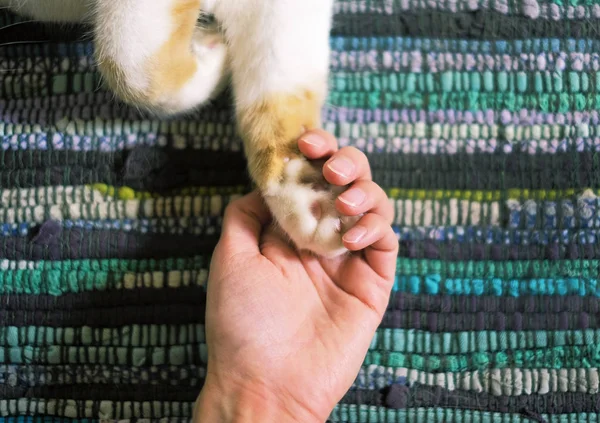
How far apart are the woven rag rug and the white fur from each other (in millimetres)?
185

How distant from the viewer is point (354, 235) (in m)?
0.79

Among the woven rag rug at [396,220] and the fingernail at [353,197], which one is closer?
the fingernail at [353,197]

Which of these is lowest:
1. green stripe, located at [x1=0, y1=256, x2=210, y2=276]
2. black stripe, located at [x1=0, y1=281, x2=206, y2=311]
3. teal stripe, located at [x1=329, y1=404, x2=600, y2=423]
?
teal stripe, located at [x1=329, y1=404, x2=600, y2=423]

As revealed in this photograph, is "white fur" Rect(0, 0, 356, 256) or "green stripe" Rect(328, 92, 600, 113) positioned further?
"green stripe" Rect(328, 92, 600, 113)

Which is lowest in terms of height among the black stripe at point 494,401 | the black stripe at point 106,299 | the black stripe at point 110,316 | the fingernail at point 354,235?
the black stripe at point 494,401

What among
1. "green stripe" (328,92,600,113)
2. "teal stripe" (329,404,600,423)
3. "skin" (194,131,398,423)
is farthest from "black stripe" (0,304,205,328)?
"green stripe" (328,92,600,113)

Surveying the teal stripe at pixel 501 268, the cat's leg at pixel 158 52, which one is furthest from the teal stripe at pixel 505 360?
the cat's leg at pixel 158 52

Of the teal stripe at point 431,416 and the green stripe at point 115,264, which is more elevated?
the green stripe at point 115,264

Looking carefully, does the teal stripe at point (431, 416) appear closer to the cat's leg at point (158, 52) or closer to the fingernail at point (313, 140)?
the fingernail at point (313, 140)

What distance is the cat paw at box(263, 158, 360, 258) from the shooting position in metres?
0.79

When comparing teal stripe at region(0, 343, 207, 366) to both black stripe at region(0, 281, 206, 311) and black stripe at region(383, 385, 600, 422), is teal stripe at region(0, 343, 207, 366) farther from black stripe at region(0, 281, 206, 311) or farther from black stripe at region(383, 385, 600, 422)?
black stripe at region(383, 385, 600, 422)

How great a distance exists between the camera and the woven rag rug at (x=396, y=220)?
1.01 metres

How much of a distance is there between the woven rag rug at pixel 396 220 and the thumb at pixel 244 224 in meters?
0.12

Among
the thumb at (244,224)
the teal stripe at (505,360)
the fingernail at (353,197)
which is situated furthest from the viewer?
the teal stripe at (505,360)
